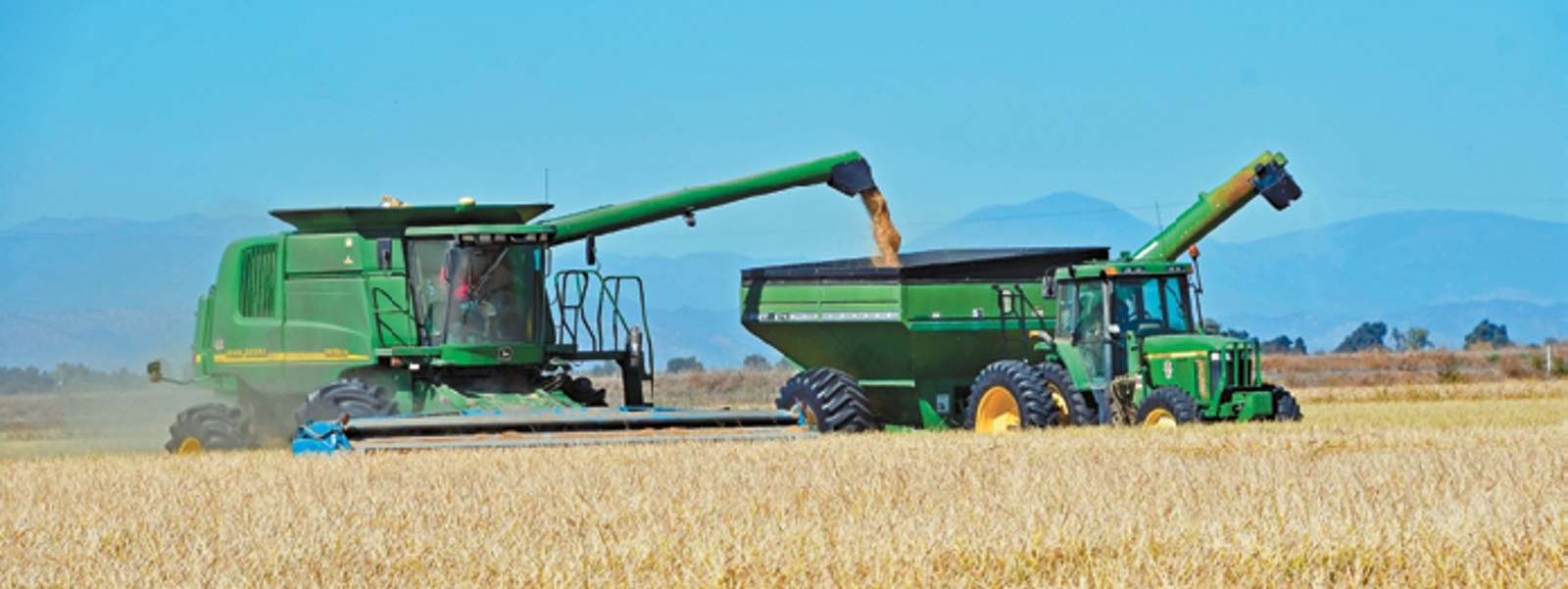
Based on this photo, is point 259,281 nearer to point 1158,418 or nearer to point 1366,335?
point 1158,418

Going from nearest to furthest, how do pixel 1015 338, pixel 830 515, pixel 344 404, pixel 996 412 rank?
pixel 830 515 → pixel 344 404 → pixel 996 412 → pixel 1015 338

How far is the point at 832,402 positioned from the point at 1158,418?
3.60m

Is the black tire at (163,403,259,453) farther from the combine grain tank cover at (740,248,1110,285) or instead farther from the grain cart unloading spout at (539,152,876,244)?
the combine grain tank cover at (740,248,1110,285)

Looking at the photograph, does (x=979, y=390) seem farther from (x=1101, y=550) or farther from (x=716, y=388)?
(x=716, y=388)

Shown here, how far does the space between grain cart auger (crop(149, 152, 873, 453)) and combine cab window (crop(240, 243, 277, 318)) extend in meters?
0.01

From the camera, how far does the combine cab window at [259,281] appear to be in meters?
16.4

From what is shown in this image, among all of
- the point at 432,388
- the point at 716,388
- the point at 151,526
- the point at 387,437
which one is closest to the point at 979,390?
the point at 432,388

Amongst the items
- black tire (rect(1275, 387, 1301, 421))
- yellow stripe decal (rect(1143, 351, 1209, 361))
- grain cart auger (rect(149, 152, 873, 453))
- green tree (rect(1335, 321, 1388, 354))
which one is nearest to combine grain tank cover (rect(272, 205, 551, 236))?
grain cart auger (rect(149, 152, 873, 453))

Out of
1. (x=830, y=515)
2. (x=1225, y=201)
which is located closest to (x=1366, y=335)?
(x=1225, y=201)

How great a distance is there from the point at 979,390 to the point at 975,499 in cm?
882

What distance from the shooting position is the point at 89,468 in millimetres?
11562

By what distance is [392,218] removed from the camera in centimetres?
1617

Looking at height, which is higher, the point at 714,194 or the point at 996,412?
the point at 714,194

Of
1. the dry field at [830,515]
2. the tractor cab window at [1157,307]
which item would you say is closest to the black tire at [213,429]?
the dry field at [830,515]
